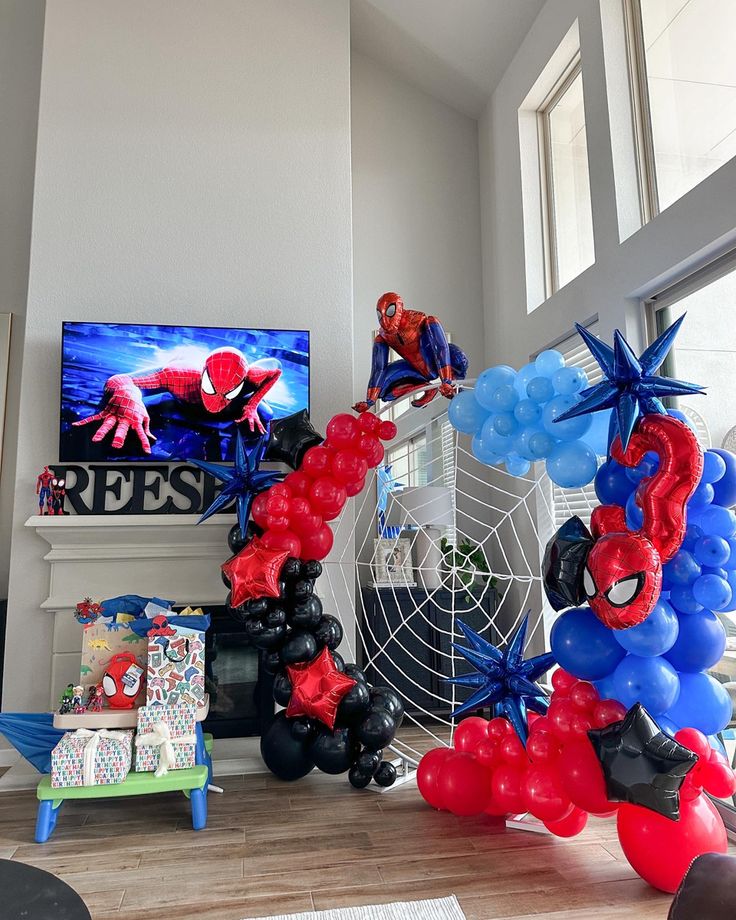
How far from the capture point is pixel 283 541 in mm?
2678

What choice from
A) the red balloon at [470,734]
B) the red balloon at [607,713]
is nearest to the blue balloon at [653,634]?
the red balloon at [607,713]

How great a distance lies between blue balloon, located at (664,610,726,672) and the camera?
194cm

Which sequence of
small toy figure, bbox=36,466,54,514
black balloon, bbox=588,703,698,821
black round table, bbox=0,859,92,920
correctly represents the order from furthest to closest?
small toy figure, bbox=36,466,54,514, black balloon, bbox=588,703,698,821, black round table, bbox=0,859,92,920

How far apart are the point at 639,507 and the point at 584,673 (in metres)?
0.52

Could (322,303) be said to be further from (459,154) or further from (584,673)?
(584,673)

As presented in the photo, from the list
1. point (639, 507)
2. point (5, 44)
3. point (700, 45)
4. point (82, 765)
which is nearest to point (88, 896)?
point (82, 765)

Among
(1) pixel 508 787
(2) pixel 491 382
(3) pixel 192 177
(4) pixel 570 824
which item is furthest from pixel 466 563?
(3) pixel 192 177

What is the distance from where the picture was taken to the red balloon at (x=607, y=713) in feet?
6.52

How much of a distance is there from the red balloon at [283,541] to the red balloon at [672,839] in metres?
1.44

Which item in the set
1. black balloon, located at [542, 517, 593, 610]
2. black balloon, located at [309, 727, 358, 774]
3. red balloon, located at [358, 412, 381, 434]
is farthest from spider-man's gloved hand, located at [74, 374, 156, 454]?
black balloon, located at [542, 517, 593, 610]

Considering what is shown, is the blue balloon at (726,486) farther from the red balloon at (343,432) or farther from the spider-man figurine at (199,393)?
the spider-man figurine at (199,393)

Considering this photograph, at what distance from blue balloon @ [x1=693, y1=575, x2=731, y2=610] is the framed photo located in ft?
6.59

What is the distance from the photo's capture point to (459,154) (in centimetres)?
468

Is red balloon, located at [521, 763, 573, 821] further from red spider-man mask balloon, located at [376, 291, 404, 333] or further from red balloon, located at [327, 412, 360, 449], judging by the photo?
red spider-man mask balloon, located at [376, 291, 404, 333]
